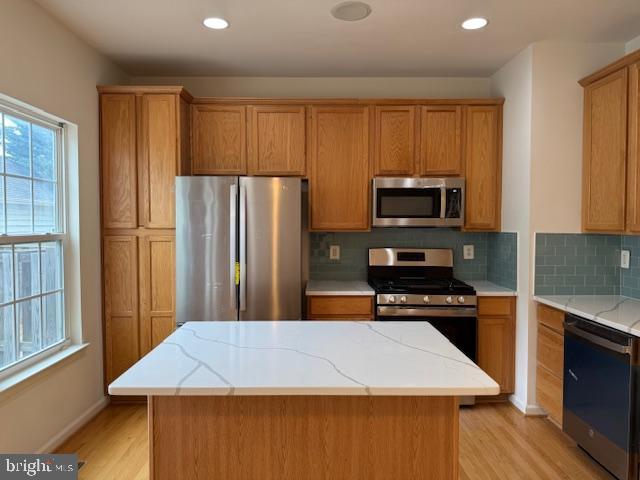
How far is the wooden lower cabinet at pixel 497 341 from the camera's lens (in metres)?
3.19

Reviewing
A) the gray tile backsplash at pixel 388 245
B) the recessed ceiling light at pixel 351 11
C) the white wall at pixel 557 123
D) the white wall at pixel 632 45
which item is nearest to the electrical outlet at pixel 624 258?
the white wall at pixel 557 123

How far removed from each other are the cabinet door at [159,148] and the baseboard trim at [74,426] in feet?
4.53

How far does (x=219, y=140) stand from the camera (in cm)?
338

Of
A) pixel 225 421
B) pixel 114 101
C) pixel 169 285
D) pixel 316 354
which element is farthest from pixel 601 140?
pixel 114 101

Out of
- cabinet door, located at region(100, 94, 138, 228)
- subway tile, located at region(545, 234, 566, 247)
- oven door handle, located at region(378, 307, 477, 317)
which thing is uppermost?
cabinet door, located at region(100, 94, 138, 228)

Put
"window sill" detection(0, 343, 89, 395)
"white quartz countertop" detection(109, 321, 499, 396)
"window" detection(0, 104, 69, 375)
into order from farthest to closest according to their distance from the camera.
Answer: "window" detection(0, 104, 69, 375) < "window sill" detection(0, 343, 89, 395) < "white quartz countertop" detection(109, 321, 499, 396)

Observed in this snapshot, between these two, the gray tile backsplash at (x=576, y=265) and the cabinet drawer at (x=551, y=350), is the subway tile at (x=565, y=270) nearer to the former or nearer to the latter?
the gray tile backsplash at (x=576, y=265)

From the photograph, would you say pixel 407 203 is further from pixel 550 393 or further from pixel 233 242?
pixel 550 393

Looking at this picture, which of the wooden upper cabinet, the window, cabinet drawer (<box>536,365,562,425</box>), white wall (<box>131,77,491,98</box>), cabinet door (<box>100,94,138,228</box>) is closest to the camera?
the window

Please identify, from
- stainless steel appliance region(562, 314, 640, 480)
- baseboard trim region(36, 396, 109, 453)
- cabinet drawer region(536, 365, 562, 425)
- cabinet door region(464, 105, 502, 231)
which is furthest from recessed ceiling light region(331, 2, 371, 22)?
baseboard trim region(36, 396, 109, 453)

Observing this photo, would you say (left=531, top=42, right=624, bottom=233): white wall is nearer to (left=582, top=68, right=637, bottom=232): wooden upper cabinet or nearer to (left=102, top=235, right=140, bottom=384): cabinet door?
(left=582, top=68, right=637, bottom=232): wooden upper cabinet

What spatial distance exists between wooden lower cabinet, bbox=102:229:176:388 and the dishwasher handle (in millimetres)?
2737

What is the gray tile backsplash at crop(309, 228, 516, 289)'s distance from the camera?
3738 mm

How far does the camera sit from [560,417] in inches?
105
